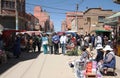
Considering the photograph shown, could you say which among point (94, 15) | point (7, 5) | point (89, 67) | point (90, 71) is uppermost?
point (7, 5)

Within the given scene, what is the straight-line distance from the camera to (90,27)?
7775 centimetres

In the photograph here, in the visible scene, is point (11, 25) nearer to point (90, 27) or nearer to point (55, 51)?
point (90, 27)

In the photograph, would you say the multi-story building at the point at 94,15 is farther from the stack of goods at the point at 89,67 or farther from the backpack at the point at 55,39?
the stack of goods at the point at 89,67

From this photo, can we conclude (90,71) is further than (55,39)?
No

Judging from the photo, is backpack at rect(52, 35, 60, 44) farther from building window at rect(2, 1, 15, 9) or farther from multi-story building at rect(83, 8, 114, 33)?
multi-story building at rect(83, 8, 114, 33)

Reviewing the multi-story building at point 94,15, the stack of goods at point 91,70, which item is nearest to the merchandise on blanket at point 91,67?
the stack of goods at point 91,70

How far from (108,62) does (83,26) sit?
66932 mm

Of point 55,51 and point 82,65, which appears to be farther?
point 55,51

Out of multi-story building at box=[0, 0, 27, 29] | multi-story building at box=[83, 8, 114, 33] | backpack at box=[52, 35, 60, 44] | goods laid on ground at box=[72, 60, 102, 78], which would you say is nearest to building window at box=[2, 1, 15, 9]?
multi-story building at box=[0, 0, 27, 29]

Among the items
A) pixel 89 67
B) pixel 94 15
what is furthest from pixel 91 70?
pixel 94 15

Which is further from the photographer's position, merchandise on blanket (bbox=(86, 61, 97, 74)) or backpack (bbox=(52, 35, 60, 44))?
backpack (bbox=(52, 35, 60, 44))

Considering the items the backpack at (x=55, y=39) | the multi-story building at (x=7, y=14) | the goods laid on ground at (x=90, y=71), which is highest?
the multi-story building at (x=7, y=14)

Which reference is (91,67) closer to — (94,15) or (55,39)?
(55,39)

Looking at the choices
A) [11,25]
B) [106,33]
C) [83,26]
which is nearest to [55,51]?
[106,33]
